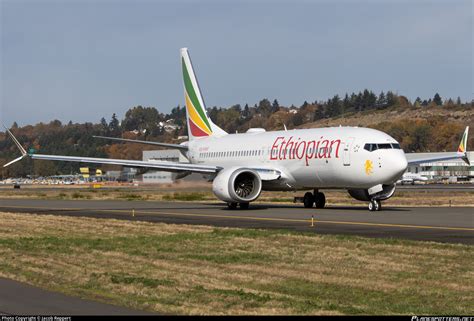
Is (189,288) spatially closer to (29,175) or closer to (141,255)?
(141,255)

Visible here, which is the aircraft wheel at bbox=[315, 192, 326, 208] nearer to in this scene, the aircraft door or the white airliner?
the white airliner

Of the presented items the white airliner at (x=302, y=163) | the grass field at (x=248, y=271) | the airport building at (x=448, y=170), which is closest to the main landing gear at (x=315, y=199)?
the white airliner at (x=302, y=163)

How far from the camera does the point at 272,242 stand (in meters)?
22.2

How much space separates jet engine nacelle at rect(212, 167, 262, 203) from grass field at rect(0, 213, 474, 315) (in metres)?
14.1

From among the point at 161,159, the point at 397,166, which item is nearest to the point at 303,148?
the point at 397,166

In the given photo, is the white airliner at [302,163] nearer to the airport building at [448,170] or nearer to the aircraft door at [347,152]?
the aircraft door at [347,152]

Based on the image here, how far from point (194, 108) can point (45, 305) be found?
40.8 m

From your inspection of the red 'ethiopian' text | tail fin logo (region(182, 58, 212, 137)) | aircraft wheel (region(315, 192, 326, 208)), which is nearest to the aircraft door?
the red 'ethiopian' text

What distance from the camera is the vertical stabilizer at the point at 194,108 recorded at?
171ft

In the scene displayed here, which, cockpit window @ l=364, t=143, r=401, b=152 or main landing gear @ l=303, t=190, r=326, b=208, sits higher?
cockpit window @ l=364, t=143, r=401, b=152

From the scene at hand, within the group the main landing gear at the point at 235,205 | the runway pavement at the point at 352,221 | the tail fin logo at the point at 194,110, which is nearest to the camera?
the runway pavement at the point at 352,221

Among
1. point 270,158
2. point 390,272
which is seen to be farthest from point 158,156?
point 390,272

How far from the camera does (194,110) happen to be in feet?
174

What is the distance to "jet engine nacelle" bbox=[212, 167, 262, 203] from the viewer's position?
40.0 metres
